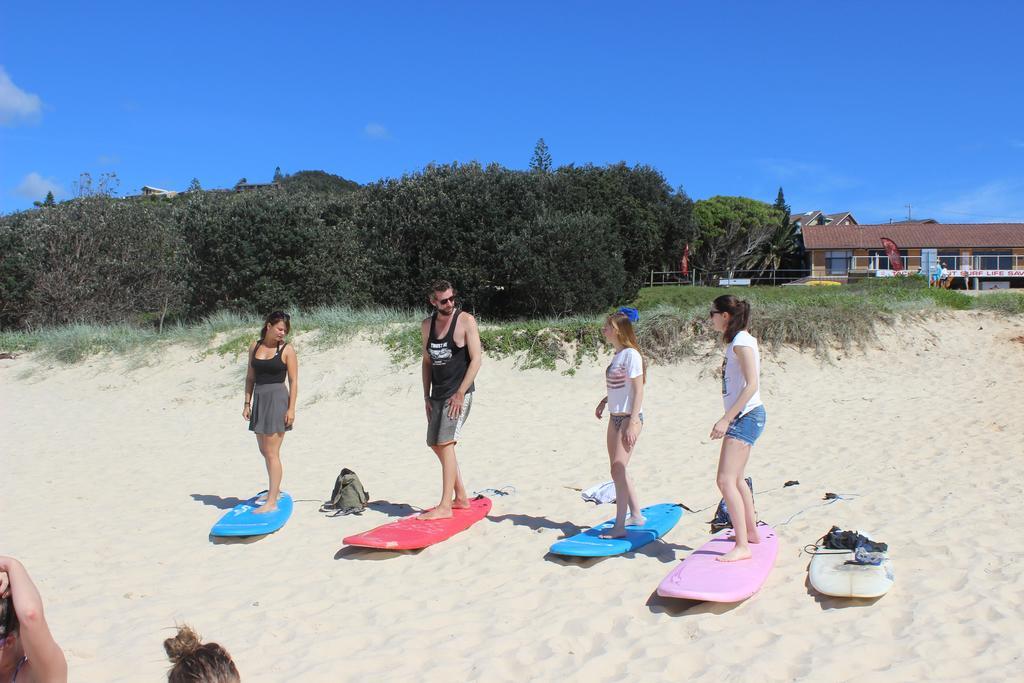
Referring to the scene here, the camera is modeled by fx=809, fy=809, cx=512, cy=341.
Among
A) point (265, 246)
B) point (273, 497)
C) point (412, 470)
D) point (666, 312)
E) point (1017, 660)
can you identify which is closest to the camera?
point (1017, 660)

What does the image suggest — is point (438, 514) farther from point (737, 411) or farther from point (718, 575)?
point (737, 411)

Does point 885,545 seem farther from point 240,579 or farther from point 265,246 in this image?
point 265,246

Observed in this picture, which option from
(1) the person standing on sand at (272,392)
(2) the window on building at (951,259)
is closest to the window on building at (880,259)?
(2) the window on building at (951,259)

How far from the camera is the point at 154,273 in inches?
850

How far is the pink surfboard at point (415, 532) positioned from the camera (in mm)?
5895

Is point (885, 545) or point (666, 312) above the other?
point (666, 312)

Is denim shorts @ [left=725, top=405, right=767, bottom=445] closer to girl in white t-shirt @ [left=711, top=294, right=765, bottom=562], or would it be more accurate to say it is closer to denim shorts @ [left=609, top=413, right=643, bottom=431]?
girl in white t-shirt @ [left=711, top=294, right=765, bottom=562]

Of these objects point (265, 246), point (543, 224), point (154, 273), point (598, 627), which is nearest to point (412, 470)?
point (598, 627)

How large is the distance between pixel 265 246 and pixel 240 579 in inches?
529

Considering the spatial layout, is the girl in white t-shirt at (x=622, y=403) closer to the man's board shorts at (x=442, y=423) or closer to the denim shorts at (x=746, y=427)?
the denim shorts at (x=746, y=427)

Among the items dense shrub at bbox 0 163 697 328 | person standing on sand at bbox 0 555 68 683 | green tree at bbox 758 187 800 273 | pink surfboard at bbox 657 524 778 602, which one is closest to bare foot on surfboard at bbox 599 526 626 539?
pink surfboard at bbox 657 524 778 602

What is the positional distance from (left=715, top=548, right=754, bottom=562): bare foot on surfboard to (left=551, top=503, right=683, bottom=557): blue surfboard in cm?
73

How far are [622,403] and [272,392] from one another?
10.1 feet

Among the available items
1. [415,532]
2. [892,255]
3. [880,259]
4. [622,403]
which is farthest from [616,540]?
[880,259]
